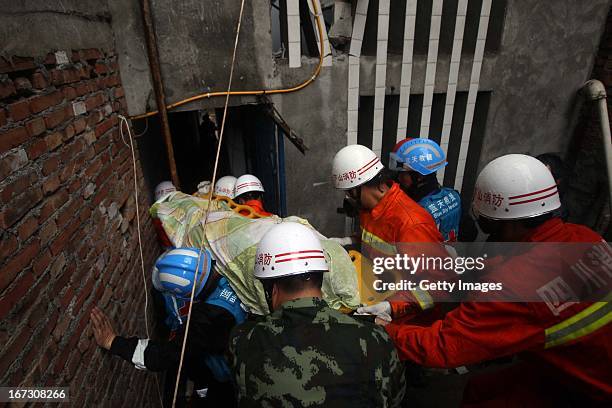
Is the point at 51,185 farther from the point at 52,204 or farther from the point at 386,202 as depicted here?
the point at 386,202

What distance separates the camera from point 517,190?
195 cm

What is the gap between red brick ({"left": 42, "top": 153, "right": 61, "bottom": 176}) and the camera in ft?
5.37

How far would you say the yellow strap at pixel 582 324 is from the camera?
5.08ft

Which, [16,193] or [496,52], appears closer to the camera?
[16,193]

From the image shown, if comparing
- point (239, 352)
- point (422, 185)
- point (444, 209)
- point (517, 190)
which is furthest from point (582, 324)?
point (422, 185)

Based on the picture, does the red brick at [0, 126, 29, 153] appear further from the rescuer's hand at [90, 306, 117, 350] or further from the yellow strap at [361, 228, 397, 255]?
the yellow strap at [361, 228, 397, 255]

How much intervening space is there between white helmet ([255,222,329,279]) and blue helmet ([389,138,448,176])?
2108mm

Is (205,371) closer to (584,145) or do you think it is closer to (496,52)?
(496,52)

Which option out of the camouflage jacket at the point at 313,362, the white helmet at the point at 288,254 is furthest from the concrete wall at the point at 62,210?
the white helmet at the point at 288,254

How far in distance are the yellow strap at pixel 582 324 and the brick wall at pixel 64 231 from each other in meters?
2.41

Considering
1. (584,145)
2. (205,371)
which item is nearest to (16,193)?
(205,371)

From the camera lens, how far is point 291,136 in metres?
3.91

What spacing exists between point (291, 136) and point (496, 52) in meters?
3.39

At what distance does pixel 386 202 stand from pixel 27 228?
2430 mm
